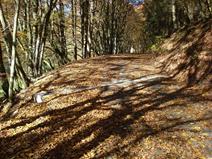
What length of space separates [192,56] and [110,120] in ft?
18.7

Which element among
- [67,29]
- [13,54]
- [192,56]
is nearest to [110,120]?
[13,54]

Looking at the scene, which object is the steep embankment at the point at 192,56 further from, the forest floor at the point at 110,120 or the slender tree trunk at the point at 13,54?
the slender tree trunk at the point at 13,54

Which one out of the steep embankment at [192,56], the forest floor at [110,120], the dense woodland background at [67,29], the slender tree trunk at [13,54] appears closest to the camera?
the forest floor at [110,120]

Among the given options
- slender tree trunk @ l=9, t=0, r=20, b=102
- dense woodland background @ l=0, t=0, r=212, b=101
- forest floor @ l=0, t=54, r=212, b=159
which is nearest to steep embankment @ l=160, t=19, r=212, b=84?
forest floor @ l=0, t=54, r=212, b=159

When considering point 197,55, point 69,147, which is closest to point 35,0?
point 197,55

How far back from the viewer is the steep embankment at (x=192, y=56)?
13320 millimetres

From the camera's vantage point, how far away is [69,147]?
357 inches

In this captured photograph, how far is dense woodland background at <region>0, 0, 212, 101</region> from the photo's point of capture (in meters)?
14.6

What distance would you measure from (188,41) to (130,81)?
3990 mm

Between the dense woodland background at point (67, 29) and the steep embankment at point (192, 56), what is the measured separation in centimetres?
158

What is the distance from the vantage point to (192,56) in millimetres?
14508

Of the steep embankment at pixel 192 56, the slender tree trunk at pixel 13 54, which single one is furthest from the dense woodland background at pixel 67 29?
the steep embankment at pixel 192 56

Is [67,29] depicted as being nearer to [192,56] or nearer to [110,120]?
[192,56]

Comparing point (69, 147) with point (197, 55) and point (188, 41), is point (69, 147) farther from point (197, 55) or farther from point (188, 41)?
point (188, 41)
